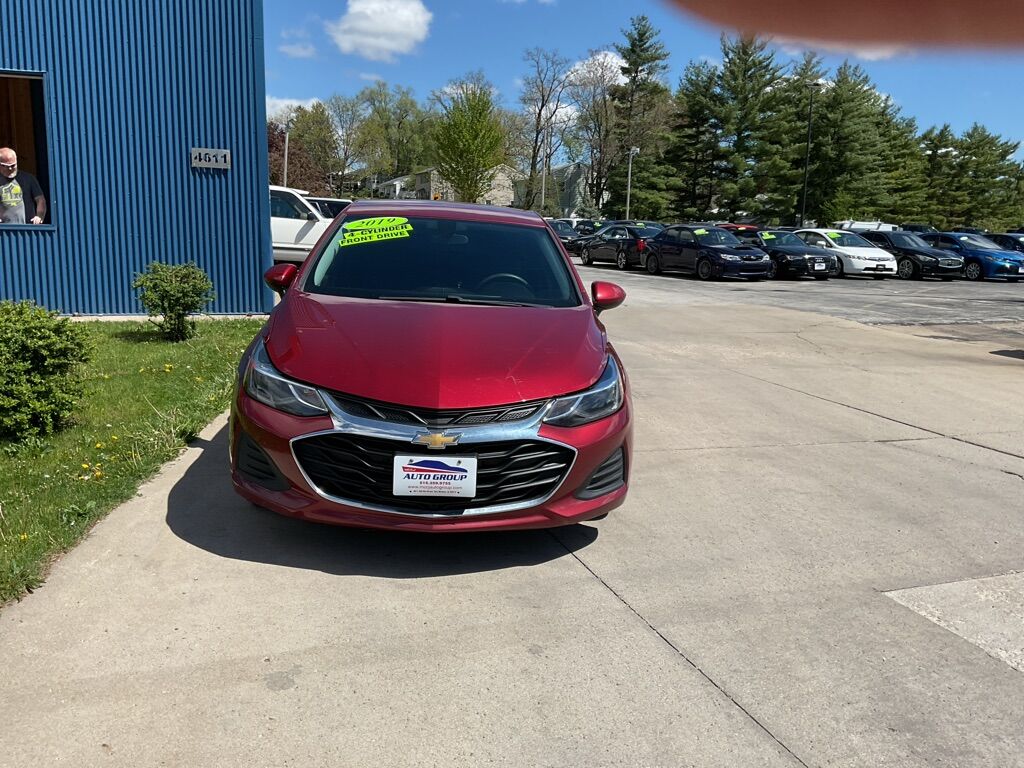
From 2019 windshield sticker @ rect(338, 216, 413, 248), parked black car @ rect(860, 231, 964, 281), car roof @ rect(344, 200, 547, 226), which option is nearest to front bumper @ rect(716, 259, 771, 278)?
parked black car @ rect(860, 231, 964, 281)

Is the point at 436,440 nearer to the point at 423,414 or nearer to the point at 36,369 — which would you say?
the point at 423,414

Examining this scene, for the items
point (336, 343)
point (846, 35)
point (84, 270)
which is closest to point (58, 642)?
point (336, 343)

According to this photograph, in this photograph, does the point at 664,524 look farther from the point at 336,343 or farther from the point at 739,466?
the point at 336,343

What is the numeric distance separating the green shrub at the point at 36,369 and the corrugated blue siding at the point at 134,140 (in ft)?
18.2

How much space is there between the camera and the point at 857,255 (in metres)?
25.6

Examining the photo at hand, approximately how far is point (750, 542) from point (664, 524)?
457 millimetres

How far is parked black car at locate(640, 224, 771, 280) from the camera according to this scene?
23.1m

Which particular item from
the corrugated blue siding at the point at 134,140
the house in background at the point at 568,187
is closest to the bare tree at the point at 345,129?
the house in background at the point at 568,187

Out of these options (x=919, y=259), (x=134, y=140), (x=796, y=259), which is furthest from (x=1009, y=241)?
(x=134, y=140)

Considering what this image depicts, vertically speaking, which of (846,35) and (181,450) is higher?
(846,35)

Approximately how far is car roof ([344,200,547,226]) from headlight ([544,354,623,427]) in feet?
5.94

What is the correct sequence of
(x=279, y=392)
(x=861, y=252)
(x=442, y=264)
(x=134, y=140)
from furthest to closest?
(x=861, y=252)
(x=134, y=140)
(x=442, y=264)
(x=279, y=392)

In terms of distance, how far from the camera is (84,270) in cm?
1032

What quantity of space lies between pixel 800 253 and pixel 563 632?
2369cm
